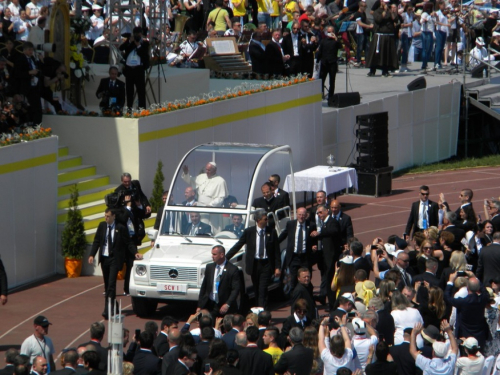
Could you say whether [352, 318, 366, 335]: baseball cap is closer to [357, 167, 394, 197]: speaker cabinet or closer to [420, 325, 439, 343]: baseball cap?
[420, 325, 439, 343]: baseball cap

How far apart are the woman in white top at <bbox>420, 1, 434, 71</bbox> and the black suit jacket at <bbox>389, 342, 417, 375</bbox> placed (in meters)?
23.7

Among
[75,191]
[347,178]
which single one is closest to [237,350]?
[75,191]

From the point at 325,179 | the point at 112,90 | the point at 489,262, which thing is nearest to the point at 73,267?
the point at 112,90

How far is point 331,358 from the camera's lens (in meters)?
11.7

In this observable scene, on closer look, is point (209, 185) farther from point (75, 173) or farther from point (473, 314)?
point (473, 314)

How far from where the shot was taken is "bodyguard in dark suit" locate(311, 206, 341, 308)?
1702cm

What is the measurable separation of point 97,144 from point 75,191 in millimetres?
2319

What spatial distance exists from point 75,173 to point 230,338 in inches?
381

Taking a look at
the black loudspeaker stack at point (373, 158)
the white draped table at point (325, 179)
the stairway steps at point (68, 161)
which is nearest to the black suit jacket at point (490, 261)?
the white draped table at point (325, 179)

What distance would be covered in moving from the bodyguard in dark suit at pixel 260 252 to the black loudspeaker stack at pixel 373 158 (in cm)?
1051

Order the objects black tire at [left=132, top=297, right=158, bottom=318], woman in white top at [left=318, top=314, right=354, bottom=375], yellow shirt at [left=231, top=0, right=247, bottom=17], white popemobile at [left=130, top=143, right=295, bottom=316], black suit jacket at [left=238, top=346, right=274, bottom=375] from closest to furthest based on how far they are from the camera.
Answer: black suit jacket at [left=238, top=346, right=274, bottom=375], woman in white top at [left=318, top=314, right=354, bottom=375], white popemobile at [left=130, top=143, right=295, bottom=316], black tire at [left=132, top=297, right=158, bottom=318], yellow shirt at [left=231, top=0, right=247, bottom=17]

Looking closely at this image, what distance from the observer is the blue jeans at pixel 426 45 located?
35312 mm

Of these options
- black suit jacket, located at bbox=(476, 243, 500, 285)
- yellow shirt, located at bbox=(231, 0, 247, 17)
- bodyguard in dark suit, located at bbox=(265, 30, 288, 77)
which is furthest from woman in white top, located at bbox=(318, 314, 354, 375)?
yellow shirt, located at bbox=(231, 0, 247, 17)

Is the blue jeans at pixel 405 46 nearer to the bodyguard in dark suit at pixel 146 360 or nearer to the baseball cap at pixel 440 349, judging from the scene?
the baseball cap at pixel 440 349
